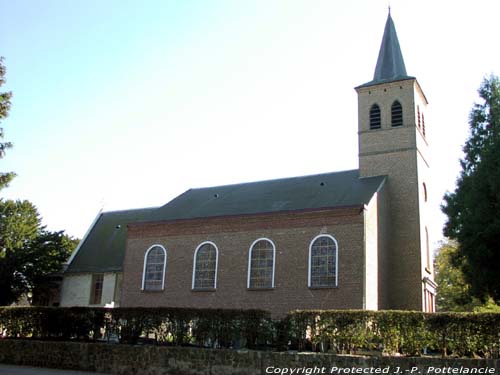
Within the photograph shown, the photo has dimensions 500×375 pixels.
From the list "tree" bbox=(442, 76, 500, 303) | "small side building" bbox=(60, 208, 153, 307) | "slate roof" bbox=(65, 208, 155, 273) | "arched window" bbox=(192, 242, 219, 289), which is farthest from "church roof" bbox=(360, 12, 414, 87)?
"small side building" bbox=(60, 208, 153, 307)

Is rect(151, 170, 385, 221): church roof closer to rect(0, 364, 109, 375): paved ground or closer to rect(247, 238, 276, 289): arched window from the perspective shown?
rect(247, 238, 276, 289): arched window

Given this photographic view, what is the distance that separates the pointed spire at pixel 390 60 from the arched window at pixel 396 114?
140 cm

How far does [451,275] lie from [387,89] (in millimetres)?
17538

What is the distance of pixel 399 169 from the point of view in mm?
25266

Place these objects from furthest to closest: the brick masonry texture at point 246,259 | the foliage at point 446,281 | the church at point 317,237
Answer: the foliage at point 446,281 < the church at point 317,237 < the brick masonry texture at point 246,259

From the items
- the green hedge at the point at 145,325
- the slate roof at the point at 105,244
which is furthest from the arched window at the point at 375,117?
the green hedge at the point at 145,325

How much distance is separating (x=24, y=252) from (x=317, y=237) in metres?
18.1

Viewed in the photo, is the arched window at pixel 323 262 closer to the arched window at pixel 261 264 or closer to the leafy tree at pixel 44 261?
the arched window at pixel 261 264

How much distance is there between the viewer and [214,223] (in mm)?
25203

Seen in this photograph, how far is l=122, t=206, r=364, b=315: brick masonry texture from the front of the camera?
21625mm

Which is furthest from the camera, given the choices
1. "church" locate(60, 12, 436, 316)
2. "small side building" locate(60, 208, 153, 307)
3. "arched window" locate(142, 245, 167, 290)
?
"small side building" locate(60, 208, 153, 307)

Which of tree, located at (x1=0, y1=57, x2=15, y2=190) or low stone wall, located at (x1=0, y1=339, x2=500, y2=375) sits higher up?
tree, located at (x1=0, y1=57, x2=15, y2=190)

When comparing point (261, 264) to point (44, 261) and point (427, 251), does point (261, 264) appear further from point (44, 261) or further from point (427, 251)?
point (44, 261)

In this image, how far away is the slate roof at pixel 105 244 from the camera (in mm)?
30719
